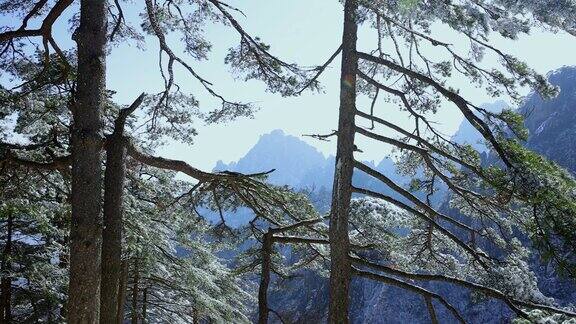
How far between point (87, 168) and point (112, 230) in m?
0.75

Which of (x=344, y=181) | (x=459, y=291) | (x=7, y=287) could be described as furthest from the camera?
(x=459, y=291)

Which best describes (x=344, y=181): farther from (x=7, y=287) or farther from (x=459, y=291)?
(x=459, y=291)

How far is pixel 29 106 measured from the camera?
6188 mm

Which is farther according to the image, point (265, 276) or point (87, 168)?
point (265, 276)

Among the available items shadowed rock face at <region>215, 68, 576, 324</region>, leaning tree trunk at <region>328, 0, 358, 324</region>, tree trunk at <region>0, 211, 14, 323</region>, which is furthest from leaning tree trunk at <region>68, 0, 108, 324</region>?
shadowed rock face at <region>215, 68, 576, 324</region>

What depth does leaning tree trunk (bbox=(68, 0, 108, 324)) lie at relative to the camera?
414 centimetres

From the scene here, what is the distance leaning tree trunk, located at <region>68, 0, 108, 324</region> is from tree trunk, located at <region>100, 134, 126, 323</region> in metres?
0.37

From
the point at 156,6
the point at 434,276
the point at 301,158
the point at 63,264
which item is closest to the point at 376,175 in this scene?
the point at 434,276

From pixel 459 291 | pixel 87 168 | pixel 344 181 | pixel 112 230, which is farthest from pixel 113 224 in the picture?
pixel 459 291

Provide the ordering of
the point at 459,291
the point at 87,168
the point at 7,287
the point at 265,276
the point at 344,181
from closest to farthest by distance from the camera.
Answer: the point at 87,168, the point at 344,181, the point at 265,276, the point at 7,287, the point at 459,291

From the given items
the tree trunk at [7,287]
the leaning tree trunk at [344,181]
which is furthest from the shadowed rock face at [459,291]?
the leaning tree trunk at [344,181]

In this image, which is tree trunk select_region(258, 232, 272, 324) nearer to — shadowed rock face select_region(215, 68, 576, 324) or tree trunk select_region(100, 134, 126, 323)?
tree trunk select_region(100, 134, 126, 323)

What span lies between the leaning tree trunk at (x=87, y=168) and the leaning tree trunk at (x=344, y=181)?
7.87 feet

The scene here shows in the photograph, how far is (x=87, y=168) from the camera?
4.36 metres
